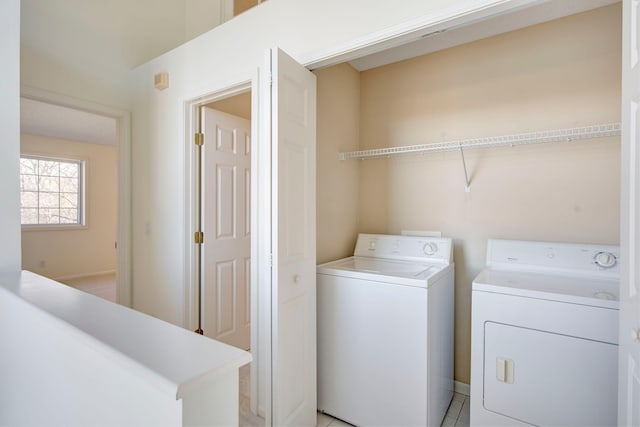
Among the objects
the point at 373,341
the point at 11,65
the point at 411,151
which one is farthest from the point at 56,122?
the point at 373,341

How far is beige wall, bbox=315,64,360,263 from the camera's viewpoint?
2193 mm

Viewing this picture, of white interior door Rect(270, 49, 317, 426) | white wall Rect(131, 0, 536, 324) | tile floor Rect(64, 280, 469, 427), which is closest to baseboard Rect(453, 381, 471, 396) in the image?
tile floor Rect(64, 280, 469, 427)

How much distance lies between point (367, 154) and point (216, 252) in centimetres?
141

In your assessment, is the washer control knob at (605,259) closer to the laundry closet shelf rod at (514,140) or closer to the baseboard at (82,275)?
the laundry closet shelf rod at (514,140)

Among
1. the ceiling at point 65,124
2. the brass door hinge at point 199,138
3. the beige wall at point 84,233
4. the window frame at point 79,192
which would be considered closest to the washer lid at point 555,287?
the brass door hinge at point 199,138

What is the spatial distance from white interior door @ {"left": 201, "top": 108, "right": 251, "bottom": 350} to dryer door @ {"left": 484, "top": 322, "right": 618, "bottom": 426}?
192 centimetres

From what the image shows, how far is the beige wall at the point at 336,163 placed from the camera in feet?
7.20

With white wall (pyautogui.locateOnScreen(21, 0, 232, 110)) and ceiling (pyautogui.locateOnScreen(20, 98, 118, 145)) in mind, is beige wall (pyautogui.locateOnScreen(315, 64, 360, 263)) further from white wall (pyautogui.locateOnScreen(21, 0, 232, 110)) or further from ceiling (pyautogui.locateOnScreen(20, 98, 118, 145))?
ceiling (pyautogui.locateOnScreen(20, 98, 118, 145))

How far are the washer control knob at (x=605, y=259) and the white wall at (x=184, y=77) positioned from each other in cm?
138

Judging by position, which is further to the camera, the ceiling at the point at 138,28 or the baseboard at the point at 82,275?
the baseboard at the point at 82,275

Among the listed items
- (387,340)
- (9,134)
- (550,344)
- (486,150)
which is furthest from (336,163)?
(9,134)

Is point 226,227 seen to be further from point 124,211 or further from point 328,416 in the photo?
point 328,416

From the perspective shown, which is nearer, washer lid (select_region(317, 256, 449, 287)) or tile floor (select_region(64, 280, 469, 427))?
washer lid (select_region(317, 256, 449, 287))

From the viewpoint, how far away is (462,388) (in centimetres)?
222
